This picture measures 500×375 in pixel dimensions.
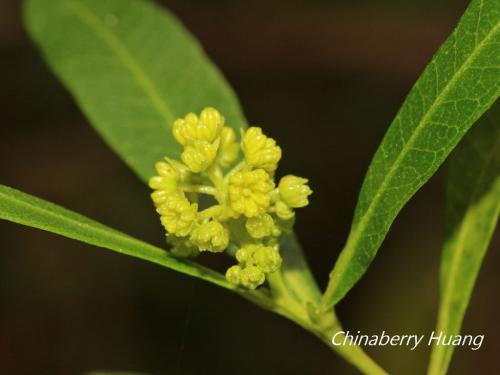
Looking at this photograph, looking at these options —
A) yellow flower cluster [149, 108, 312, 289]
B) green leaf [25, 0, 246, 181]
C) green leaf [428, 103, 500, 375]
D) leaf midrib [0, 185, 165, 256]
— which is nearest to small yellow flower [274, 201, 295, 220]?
yellow flower cluster [149, 108, 312, 289]

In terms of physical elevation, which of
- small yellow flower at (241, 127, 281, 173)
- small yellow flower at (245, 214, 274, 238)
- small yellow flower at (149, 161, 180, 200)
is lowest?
small yellow flower at (245, 214, 274, 238)

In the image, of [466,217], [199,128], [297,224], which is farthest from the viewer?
[297,224]

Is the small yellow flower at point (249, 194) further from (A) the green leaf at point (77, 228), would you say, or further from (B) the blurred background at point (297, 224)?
(B) the blurred background at point (297, 224)

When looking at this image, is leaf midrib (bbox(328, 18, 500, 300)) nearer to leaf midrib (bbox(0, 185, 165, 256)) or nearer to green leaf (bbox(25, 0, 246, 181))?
leaf midrib (bbox(0, 185, 165, 256))

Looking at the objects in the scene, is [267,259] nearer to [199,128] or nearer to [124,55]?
[199,128]

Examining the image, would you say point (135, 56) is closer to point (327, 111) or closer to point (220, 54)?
point (220, 54)

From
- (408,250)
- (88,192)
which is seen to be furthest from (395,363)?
(88,192)

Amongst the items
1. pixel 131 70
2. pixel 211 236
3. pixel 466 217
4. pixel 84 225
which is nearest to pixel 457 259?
pixel 466 217
